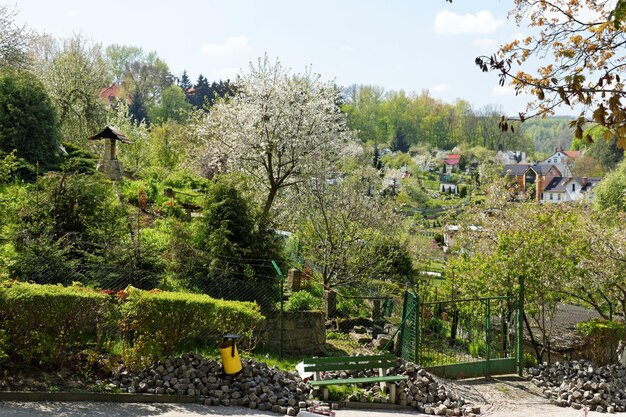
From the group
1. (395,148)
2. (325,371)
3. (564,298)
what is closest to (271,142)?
(564,298)

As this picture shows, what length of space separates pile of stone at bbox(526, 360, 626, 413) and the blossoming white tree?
9493 mm

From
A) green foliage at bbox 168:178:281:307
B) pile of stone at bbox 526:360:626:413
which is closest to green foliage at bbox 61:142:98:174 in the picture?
green foliage at bbox 168:178:281:307

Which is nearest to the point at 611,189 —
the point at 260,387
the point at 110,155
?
the point at 110,155

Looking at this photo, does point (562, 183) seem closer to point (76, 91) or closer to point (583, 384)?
point (76, 91)

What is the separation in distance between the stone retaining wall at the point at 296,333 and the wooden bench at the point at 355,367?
2083mm

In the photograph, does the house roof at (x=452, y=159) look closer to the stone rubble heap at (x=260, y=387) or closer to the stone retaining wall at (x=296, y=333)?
the stone retaining wall at (x=296, y=333)

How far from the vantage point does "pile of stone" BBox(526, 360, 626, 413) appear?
12.8 meters

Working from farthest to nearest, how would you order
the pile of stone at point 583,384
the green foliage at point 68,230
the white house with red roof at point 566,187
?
the white house with red roof at point 566,187, the pile of stone at point 583,384, the green foliage at point 68,230

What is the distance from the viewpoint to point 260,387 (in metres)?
10.8

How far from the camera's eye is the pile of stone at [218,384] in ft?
34.3

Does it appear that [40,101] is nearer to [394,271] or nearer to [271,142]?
[271,142]

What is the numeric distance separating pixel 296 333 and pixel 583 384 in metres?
5.77

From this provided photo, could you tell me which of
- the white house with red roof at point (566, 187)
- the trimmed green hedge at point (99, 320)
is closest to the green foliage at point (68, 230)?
the trimmed green hedge at point (99, 320)

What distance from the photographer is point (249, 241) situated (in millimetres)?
15117
